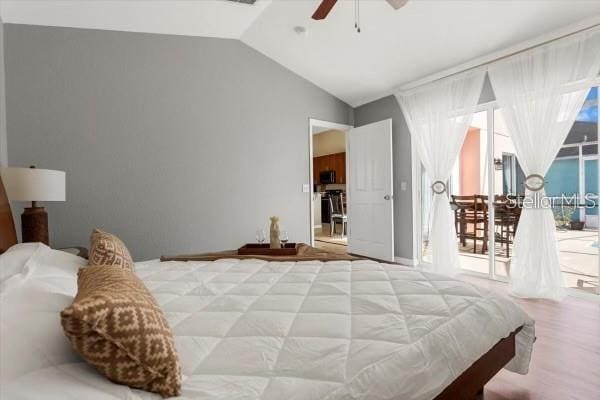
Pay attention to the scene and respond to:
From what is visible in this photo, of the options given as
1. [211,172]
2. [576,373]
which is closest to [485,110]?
[576,373]

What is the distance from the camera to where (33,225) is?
89.6 inches

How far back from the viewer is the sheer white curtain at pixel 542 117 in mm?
2781

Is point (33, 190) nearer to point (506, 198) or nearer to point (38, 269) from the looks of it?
point (38, 269)

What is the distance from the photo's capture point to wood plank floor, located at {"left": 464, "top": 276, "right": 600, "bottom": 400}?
1568 mm

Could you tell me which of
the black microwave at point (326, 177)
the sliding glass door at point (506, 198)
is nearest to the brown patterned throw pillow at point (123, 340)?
the sliding glass door at point (506, 198)

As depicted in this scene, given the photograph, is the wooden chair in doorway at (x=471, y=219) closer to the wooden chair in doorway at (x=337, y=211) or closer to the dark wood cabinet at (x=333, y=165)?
the wooden chair in doorway at (x=337, y=211)

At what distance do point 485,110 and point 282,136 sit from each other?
2.52m

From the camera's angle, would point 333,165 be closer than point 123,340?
No

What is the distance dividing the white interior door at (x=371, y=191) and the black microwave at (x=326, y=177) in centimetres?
360

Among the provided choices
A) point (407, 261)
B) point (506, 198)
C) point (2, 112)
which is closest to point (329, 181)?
point (407, 261)

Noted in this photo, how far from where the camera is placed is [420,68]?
→ 377 centimetres

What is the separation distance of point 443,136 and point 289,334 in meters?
3.53

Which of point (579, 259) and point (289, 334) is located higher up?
point (289, 334)

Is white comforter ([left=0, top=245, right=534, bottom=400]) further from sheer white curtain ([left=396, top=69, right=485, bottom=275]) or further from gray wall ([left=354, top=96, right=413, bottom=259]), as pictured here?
gray wall ([left=354, top=96, right=413, bottom=259])
